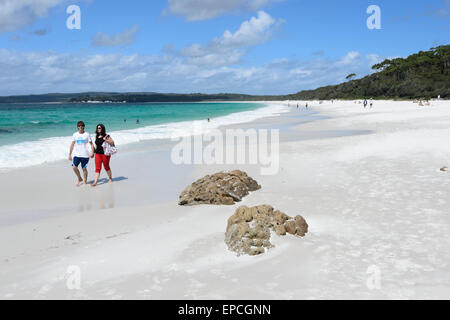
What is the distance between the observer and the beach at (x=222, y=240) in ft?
12.7

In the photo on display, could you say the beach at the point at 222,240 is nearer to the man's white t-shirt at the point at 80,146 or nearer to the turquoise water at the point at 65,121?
the man's white t-shirt at the point at 80,146

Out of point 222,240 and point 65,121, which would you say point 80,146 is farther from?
point 65,121

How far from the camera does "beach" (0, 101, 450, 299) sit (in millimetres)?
3859

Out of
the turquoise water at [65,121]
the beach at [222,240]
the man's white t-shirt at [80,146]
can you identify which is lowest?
the beach at [222,240]

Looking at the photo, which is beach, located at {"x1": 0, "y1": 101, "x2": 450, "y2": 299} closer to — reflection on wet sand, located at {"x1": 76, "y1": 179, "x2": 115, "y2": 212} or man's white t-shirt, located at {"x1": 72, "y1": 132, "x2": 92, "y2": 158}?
reflection on wet sand, located at {"x1": 76, "y1": 179, "x2": 115, "y2": 212}

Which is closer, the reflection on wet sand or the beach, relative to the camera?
A: the beach

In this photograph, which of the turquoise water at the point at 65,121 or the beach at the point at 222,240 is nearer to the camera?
the beach at the point at 222,240

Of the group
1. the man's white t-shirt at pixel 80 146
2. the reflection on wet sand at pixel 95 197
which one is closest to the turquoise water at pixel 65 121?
the man's white t-shirt at pixel 80 146

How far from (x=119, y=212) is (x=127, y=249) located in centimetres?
208

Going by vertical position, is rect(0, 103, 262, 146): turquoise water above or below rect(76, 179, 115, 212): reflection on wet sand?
above

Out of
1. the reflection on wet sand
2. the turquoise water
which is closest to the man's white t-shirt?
the reflection on wet sand

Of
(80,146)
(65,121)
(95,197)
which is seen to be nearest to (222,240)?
(95,197)

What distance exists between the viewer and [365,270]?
4.12 metres
